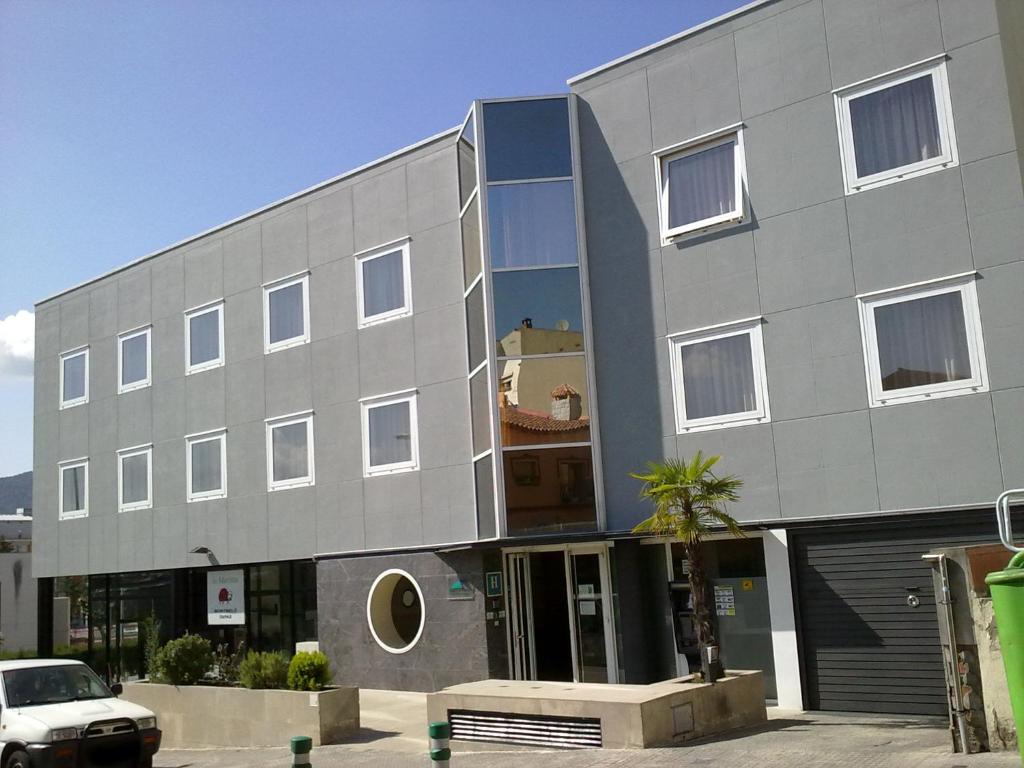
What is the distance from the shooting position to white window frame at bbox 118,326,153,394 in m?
26.3

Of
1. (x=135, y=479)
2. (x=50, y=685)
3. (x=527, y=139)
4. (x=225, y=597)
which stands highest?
(x=527, y=139)

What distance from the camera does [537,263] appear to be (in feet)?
58.7

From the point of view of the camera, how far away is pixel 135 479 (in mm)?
26359

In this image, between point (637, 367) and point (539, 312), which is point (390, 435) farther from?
point (637, 367)

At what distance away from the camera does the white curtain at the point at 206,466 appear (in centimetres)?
2414

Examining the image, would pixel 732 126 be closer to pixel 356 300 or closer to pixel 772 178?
pixel 772 178

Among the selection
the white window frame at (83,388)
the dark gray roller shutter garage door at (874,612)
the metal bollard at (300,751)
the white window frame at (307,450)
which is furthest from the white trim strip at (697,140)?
the white window frame at (83,388)

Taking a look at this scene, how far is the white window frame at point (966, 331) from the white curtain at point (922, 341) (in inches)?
2.4

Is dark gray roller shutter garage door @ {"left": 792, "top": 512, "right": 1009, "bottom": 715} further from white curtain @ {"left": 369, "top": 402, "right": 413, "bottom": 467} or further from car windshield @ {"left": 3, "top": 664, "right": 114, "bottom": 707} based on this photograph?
car windshield @ {"left": 3, "top": 664, "right": 114, "bottom": 707}

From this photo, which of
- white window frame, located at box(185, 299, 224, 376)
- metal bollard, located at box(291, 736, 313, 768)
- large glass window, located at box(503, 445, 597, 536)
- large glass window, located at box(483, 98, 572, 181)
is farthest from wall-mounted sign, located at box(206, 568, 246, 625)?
metal bollard, located at box(291, 736, 313, 768)

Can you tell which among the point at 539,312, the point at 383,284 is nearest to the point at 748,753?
the point at 539,312

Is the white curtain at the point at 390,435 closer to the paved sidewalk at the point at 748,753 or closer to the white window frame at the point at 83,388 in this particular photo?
the paved sidewalk at the point at 748,753

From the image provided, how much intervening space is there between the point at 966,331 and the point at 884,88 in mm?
3820

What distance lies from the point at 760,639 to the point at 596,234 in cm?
724
